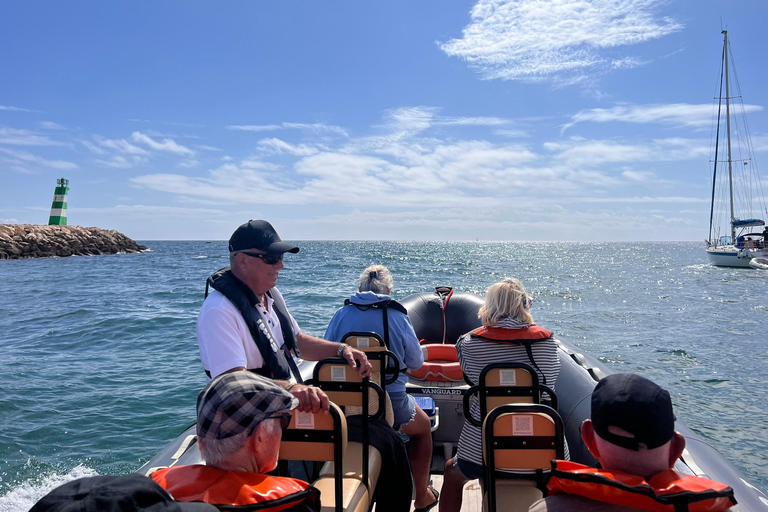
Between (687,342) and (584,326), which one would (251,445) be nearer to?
(687,342)

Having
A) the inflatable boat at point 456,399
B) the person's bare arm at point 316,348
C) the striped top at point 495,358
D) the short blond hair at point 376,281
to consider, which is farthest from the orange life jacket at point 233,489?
the short blond hair at point 376,281

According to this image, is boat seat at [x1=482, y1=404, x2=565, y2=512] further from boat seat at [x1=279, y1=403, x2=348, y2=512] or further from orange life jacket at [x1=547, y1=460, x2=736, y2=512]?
orange life jacket at [x1=547, y1=460, x2=736, y2=512]

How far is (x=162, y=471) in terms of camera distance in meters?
1.34

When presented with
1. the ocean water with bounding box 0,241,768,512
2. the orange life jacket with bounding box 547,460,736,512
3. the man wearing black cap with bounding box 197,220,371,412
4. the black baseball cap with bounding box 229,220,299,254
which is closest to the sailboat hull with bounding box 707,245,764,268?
the ocean water with bounding box 0,241,768,512

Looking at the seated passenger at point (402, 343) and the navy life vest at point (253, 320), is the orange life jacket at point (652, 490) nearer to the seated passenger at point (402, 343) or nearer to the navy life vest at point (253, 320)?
the navy life vest at point (253, 320)

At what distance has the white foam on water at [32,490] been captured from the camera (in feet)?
14.9

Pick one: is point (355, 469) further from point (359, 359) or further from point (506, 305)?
point (506, 305)

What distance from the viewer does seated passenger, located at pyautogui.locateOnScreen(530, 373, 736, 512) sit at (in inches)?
46.3

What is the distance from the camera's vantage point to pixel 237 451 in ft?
4.28

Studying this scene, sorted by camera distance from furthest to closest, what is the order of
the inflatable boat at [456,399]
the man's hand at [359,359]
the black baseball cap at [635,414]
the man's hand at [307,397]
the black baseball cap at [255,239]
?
1. the inflatable boat at [456,399]
2. the man's hand at [359,359]
3. the black baseball cap at [255,239]
4. the man's hand at [307,397]
5. the black baseball cap at [635,414]

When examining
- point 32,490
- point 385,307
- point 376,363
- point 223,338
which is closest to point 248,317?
point 223,338

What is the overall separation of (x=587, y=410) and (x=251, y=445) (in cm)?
272

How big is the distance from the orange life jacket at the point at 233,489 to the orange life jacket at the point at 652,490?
67 centimetres

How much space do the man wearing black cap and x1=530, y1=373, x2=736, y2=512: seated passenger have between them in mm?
1087
